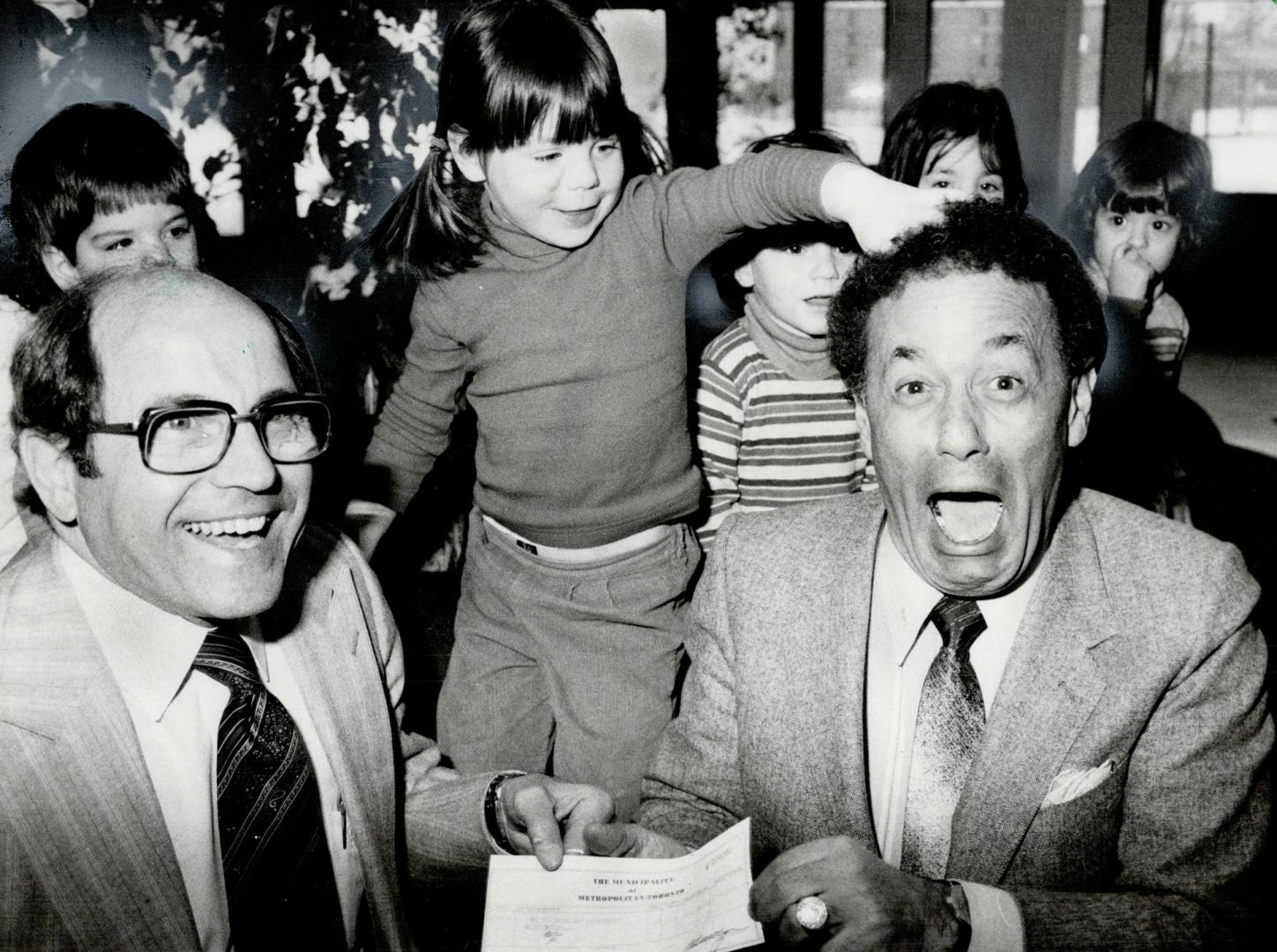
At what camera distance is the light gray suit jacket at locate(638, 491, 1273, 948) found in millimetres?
1551

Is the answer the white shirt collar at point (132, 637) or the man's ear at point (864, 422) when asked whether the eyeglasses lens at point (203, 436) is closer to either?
the white shirt collar at point (132, 637)

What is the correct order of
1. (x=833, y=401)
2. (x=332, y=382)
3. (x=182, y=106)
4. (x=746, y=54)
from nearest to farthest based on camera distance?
(x=833, y=401)
(x=182, y=106)
(x=332, y=382)
(x=746, y=54)

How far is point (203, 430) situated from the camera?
1.49 metres

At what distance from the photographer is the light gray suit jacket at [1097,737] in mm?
1551

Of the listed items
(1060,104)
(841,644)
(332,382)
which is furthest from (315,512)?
(1060,104)

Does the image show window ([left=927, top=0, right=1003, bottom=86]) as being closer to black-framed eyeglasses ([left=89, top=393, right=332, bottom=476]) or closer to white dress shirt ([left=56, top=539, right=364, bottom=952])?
black-framed eyeglasses ([left=89, top=393, right=332, bottom=476])

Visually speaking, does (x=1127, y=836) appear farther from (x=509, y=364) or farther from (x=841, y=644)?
(x=509, y=364)

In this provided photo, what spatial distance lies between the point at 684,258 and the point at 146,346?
4.00 ft

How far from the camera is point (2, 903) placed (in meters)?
1.44

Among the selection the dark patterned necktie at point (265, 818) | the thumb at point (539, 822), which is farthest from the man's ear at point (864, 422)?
the dark patterned necktie at point (265, 818)

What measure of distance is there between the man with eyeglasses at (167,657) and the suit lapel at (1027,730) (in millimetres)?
598

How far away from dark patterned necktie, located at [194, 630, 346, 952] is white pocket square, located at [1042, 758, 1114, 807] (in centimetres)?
110

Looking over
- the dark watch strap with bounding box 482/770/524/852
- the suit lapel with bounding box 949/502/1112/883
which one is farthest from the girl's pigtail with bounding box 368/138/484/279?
the suit lapel with bounding box 949/502/1112/883

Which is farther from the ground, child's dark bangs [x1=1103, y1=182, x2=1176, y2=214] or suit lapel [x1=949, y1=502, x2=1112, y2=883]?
child's dark bangs [x1=1103, y1=182, x2=1176, y2=214]
